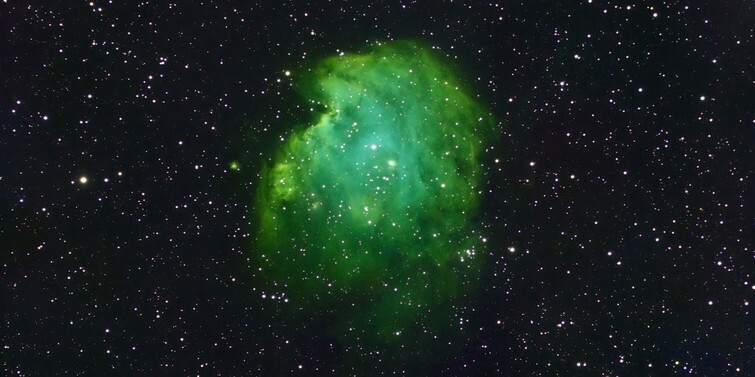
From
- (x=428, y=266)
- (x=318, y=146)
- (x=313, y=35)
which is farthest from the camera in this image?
(x=428, y=266)

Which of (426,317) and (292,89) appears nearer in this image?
(292,89)

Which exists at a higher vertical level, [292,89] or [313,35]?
[313,35]

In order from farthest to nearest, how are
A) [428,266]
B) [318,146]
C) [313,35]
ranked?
1. [428,266]
2. [318,146]
3. [313,35]

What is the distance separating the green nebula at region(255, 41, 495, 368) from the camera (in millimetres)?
3182

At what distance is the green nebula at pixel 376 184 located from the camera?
10.4 feet

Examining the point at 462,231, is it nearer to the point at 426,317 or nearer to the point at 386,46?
the point at 426,317

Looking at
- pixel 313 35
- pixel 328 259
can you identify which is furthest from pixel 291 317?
pixel 313 35

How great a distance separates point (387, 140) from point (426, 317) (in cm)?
132

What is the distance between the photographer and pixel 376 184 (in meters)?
3.28

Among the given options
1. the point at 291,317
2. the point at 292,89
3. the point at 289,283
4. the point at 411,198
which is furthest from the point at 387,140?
the point at 291,317

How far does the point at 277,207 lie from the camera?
3.27 metres

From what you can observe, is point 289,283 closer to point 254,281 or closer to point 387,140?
point 254,281

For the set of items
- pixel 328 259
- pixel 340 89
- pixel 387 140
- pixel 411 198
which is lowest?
pixel 328 259

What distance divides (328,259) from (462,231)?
938mm
